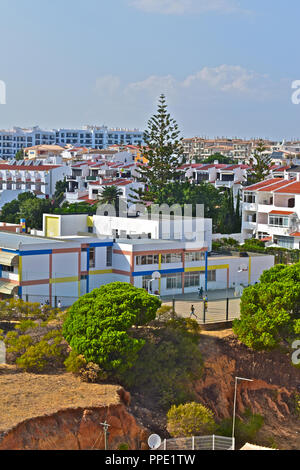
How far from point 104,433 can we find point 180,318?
6140mm

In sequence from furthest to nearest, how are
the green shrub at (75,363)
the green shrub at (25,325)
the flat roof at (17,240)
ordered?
the flat roof at (17,240), the green shrub at (25,325), the green shrub at (75,363)

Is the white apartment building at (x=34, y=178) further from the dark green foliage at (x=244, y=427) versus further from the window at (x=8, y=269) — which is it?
the dark green foliage at (x=244, y=427)

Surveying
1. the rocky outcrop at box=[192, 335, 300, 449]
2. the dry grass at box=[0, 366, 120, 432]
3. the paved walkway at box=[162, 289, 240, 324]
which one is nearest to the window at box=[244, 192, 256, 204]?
the paved walkway at box=[162, 289, 240, 324]

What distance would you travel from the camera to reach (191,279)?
29.5 metres

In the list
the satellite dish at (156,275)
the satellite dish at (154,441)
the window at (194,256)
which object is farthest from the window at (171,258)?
the satellite dish at (154,441)

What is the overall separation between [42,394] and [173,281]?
10413 millimetres

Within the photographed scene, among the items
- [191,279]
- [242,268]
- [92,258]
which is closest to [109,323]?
[92,258]

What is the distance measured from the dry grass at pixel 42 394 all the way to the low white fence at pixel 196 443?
1.92 meters

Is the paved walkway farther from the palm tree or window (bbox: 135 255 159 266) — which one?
the palm tree

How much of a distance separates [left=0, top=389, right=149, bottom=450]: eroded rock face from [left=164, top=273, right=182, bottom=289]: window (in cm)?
942

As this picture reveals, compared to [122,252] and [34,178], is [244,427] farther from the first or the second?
[34,178]

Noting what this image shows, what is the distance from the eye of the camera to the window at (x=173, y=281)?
2880cm

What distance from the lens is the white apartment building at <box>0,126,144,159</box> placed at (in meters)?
111
